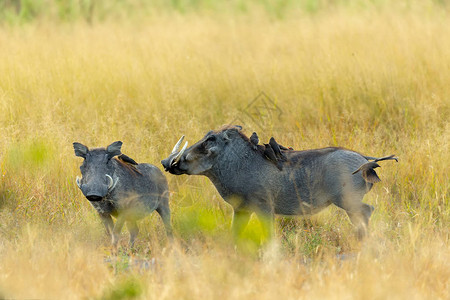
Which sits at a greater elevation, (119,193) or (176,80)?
(176,80)

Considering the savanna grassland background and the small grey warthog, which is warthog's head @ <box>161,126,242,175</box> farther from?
the savanna grassland background

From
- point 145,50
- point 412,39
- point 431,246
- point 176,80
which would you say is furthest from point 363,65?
point 431,246

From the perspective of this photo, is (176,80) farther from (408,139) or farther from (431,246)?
(431,246)

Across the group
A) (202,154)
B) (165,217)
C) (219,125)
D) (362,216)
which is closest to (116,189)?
(165,217)

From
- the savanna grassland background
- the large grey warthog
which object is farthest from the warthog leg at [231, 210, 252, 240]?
the savanna grassland background

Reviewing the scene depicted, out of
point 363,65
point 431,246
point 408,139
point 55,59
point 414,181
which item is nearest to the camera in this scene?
point 431,246

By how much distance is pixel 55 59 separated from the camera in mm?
8820

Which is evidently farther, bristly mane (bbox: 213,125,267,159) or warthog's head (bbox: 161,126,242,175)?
bristly mane (bbox: 213,125,267,159)

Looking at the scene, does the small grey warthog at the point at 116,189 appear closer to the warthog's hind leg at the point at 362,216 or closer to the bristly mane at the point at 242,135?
the bristly mane at the point at 242,135

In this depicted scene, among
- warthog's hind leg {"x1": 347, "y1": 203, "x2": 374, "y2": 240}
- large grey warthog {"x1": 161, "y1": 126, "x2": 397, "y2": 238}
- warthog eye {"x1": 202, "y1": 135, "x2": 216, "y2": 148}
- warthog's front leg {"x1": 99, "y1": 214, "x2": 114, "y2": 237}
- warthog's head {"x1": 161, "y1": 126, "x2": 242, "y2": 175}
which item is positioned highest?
warthog eye {"x1": 202, "y1": 135, "x2": 216, "y2": 148}

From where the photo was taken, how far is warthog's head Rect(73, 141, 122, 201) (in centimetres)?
449

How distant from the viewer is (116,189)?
15.6 feet

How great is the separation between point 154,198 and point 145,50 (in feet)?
16.2

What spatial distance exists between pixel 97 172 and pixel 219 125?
3.02m
